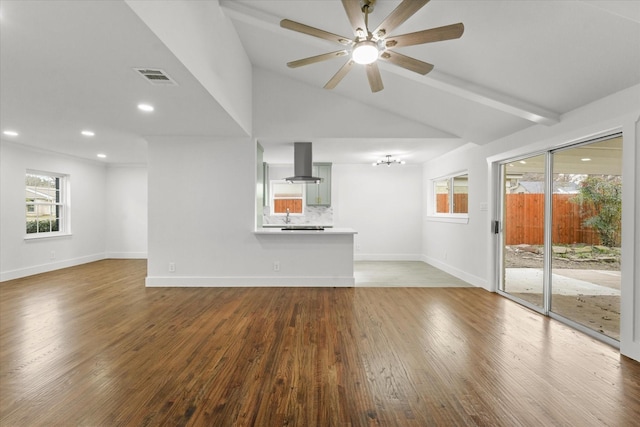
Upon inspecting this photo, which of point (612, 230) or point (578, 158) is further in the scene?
point (578, 158)

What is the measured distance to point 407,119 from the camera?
4.78 metres

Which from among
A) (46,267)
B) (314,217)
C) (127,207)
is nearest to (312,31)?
(314,217)

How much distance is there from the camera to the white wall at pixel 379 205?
7.52 metres

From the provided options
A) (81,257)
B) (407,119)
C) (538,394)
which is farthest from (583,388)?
(81,257)

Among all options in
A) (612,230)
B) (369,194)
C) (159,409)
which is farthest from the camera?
(369,194)

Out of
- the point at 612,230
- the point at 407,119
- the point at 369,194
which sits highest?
the point at 407,119

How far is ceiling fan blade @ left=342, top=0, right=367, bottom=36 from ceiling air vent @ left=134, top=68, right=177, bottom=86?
1.53m

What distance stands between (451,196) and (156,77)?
5.53m

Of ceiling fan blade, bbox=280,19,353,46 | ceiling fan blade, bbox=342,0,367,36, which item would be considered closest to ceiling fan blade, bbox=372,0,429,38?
ceiling fan blade, bbox=342,0,367,36

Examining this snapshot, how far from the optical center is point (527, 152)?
149 inches

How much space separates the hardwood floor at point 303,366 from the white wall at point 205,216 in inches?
32.6

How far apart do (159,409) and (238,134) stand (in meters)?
3.61

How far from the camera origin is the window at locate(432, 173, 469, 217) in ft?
19.3

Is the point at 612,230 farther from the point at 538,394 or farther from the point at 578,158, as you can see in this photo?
the point at 538,394
